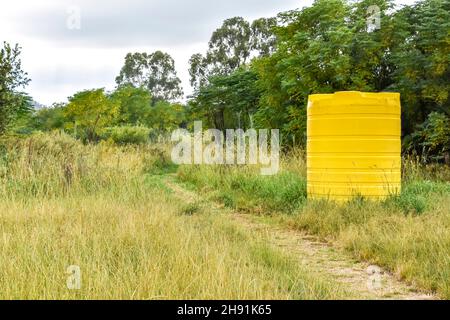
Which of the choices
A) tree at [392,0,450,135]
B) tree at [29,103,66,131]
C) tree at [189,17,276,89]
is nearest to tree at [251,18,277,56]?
tree at [189,17,276,89]

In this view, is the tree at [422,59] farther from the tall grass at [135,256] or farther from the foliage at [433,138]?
the tall grass at [135,256]

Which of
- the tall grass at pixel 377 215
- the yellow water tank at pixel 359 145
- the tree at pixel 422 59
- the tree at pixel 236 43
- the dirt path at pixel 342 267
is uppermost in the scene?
the tree at pixel 236 43

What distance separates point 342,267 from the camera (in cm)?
448

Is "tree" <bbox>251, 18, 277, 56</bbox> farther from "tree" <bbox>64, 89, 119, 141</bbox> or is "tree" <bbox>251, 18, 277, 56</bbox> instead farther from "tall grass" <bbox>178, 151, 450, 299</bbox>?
"tall grass" <bbox>178, 151, 450, 299</bbox>

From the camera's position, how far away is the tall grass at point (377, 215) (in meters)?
4.18

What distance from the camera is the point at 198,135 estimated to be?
15742mm

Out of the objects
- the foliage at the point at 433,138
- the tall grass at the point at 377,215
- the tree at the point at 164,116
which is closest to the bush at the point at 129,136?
the tall grass at the point at 377,215

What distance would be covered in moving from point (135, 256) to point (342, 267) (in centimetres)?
179

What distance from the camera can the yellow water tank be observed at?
6.30 meters

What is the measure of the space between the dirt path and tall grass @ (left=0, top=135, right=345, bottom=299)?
0.90 ft

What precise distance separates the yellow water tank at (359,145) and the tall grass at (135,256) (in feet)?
5.35
